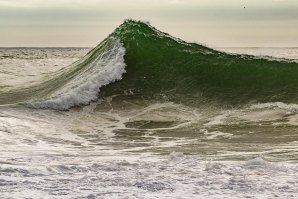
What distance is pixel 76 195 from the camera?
195 inches

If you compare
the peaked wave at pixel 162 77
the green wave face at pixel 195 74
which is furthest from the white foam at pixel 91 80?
the green wave face at pixel 195 74

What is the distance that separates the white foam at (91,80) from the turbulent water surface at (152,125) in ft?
0.12

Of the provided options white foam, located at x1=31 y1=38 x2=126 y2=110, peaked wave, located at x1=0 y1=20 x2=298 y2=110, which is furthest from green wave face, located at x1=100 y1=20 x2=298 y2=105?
white foam, located at x1=31 y1=38 x2=126 y2=110

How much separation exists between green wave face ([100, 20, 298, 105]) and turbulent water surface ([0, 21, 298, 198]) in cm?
3

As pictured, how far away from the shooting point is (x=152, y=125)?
11344mm

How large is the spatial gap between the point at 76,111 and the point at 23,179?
7.22m

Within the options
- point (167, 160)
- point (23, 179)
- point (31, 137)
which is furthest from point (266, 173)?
point (31, 137)

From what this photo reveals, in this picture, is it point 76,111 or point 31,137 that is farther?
point 76,111

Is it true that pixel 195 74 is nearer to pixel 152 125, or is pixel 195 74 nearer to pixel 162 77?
pixel 162 77

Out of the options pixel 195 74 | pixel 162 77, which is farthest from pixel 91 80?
pixel 195 74

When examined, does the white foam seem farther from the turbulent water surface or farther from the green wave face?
the green wave face

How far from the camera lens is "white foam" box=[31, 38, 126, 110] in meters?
13.2

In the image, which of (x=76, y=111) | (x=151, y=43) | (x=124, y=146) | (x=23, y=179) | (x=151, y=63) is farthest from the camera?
(x=151, y=43)

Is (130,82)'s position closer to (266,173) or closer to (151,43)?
(151,43)
